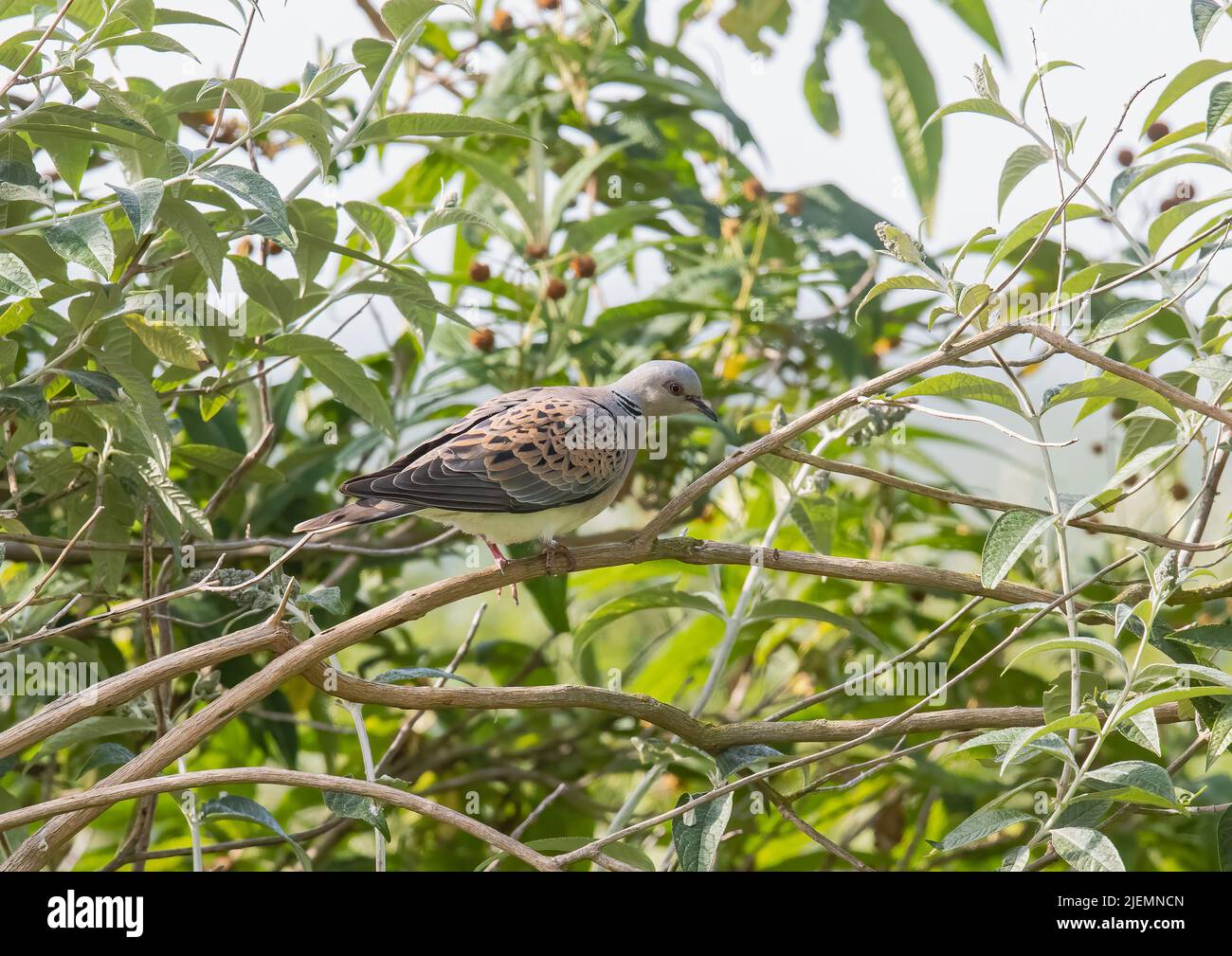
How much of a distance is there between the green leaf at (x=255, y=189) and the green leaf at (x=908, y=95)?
8.94 ft

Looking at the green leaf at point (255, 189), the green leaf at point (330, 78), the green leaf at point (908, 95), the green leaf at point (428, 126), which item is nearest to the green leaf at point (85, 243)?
the green leaf at point (255, 189)

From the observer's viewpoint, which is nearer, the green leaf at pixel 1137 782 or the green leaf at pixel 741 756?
the green leaf at pixel 1137 782

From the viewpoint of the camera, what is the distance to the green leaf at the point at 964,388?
2.19 meters

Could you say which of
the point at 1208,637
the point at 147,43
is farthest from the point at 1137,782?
the point at 147,43

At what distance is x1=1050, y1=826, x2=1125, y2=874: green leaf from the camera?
76.3 inches

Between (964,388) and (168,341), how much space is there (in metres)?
1.72

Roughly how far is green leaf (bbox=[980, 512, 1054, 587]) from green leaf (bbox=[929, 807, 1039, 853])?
445 millimetres

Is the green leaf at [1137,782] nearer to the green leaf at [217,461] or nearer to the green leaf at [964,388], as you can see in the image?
the green leaf at [964,388]

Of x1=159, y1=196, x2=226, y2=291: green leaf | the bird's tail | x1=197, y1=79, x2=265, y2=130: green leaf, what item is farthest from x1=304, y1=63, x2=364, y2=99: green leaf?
the bird's tail

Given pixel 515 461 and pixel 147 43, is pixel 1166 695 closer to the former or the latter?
pixel 515 461

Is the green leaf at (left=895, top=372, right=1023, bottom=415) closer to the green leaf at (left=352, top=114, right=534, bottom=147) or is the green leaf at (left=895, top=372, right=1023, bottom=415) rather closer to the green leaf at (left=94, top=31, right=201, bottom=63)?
the green leaf at (left=352, top=114, right=534, bottom=147)

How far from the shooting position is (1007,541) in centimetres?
215

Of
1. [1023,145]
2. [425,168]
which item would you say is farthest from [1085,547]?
[425,168]
